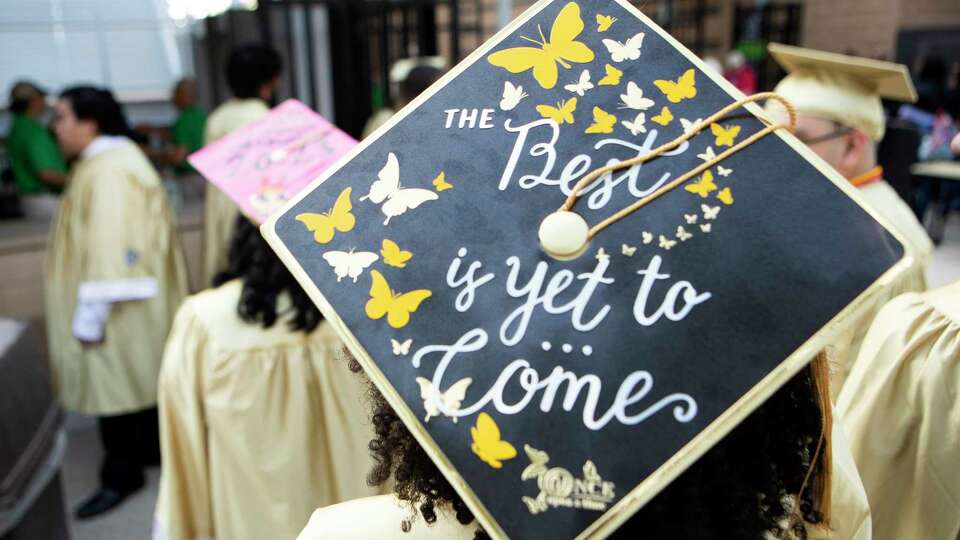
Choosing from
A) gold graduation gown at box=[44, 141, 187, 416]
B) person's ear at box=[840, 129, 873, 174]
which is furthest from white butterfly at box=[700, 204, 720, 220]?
gold graduation gown at box=[44, 141, 187, 416]

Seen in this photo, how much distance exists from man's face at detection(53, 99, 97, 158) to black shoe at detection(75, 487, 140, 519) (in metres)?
1.53

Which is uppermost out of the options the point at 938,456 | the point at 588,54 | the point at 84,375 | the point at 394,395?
the point at 588,54

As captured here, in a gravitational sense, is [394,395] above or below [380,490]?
above

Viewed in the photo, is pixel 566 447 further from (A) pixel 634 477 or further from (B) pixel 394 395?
(B) pixel 394 395

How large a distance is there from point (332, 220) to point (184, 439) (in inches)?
53.4

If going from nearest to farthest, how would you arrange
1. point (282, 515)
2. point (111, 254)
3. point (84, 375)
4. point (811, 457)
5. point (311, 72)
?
point (811, 457)
point (282, 515)
point (111, 254)
point (84, 375)
point (311, 72)

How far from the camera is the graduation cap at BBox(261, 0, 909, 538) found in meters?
0.79

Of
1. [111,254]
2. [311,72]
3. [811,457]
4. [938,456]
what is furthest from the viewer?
[311,72]

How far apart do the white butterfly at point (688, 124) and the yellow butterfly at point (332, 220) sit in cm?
42

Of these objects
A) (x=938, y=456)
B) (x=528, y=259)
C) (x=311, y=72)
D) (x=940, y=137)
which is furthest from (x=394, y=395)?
(x=940, y=137)

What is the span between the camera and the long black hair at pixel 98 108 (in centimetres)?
328

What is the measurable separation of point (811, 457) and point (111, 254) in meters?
2.91

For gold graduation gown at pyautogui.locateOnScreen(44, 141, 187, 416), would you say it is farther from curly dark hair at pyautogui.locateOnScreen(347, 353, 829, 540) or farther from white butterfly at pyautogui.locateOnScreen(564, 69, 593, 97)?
white butterfly at pyautogui.locateOnScreen(564, 69, 593, 97)

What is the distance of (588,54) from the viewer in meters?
0.97
